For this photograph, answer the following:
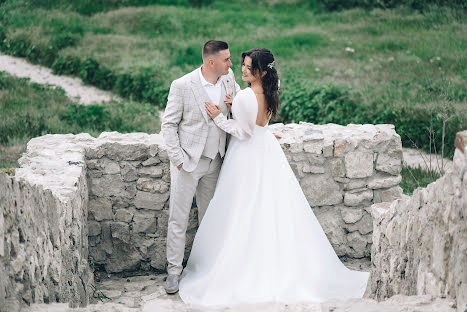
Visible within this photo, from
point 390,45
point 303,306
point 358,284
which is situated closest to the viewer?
point 303,306

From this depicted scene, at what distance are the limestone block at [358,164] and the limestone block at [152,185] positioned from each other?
5.81ft

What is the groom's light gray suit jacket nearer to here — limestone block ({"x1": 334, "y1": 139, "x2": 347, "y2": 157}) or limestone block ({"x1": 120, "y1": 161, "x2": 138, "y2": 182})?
limestone block ({"x1": 120, "y1": 161, "x2": 138, "y2": 182})

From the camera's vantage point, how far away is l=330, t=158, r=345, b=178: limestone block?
6055 millimetres

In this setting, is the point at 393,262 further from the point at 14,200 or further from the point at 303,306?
the point at 14,200

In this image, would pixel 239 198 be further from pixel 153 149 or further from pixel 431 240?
pixel 431 240

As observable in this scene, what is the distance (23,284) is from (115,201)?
2.66 m

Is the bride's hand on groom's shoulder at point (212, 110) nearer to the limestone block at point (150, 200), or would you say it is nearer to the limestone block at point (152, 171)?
the limestone block at point (152, 171)

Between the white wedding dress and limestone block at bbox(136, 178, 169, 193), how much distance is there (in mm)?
696

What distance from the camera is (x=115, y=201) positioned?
599 centimetres

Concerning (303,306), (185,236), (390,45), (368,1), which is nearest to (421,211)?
(303,306)

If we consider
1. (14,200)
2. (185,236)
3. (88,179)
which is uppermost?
(14,200)

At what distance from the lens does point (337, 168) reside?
6.07 meters

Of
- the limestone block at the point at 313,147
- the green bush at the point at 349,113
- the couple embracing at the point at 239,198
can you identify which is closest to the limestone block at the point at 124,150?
the couple embracing at the point at 239,198

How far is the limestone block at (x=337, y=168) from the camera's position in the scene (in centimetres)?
605
